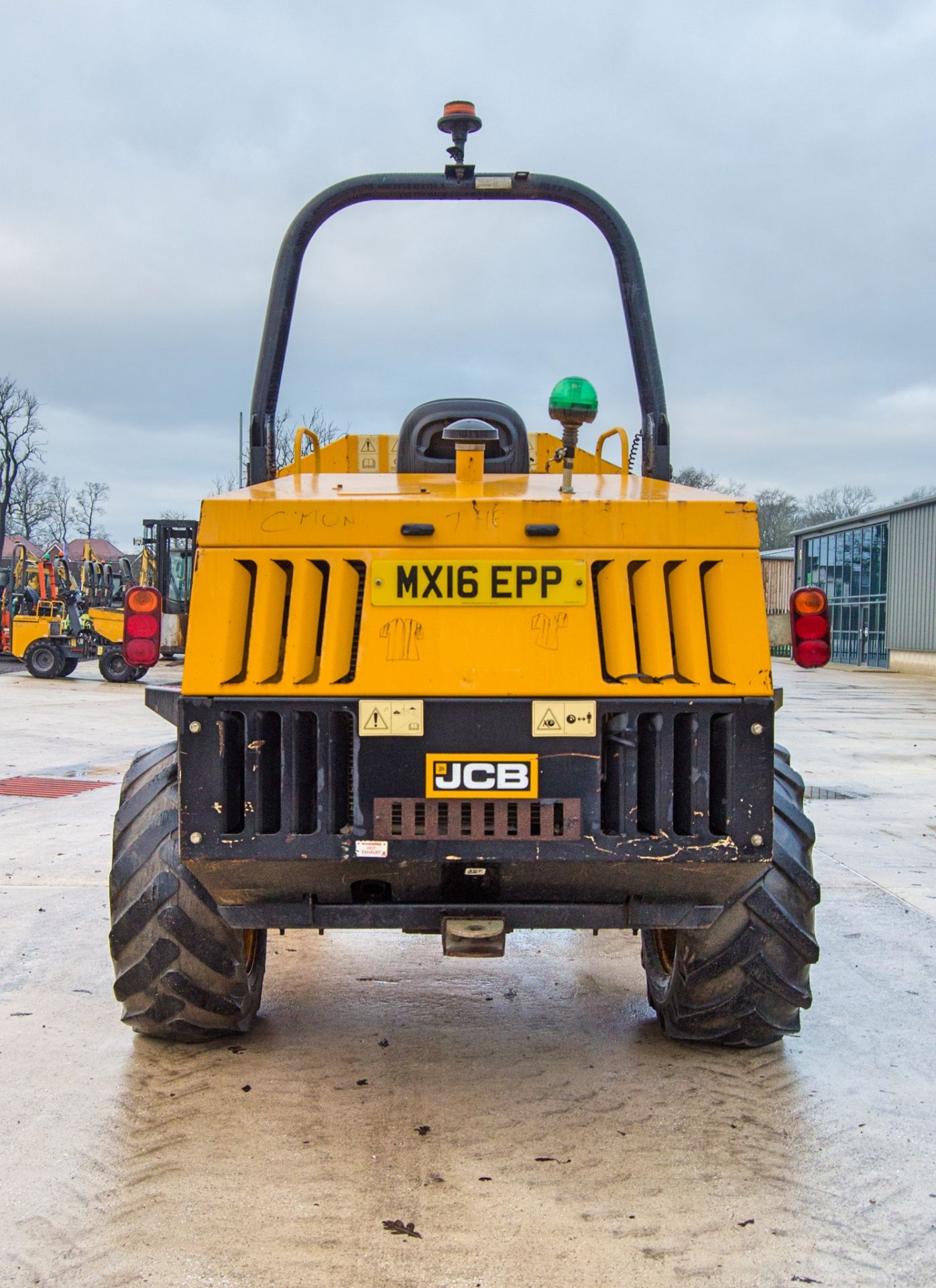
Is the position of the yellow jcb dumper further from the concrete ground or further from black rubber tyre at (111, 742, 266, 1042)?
the concrete ground

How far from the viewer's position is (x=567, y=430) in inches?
135

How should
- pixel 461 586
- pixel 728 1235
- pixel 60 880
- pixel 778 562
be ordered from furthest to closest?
pixel 778 562 → pixel 60 880 → pixel 461 586 → pixel 728 1235

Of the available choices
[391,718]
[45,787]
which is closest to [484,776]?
[391,718]

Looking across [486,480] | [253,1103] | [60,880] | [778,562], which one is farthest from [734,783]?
[778,562]

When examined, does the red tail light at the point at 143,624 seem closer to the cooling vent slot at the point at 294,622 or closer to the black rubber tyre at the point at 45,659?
the cooling vent slot at the point at 294,622

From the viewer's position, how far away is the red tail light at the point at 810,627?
369 centimetres

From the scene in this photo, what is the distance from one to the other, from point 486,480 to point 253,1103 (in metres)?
2.09

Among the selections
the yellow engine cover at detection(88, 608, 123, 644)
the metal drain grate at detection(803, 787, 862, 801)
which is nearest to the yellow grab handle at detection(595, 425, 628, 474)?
the metal drain grate at detection(803, 787, 862, 801)

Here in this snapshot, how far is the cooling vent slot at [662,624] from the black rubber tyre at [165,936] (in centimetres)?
148

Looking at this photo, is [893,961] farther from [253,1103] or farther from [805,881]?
[253,1103]

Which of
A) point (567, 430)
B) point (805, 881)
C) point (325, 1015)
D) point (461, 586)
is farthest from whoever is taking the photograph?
point (325, 1015)

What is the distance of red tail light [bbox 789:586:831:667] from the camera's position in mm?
3688

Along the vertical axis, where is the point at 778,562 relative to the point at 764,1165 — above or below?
above

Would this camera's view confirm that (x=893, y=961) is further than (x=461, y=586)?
Yes
